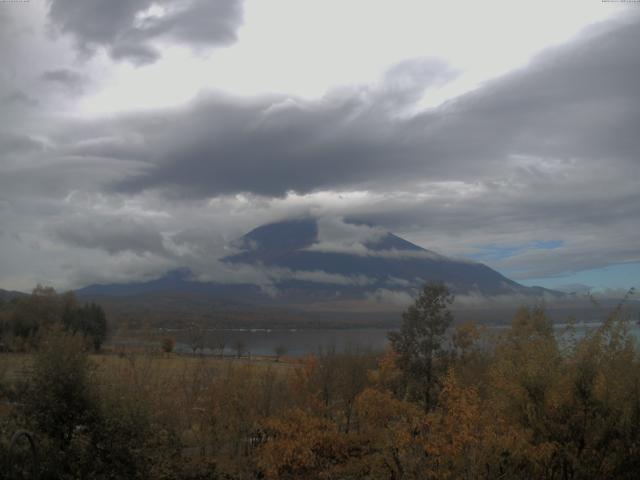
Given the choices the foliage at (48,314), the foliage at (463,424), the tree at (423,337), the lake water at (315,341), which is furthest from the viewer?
the foliage at (48,314)

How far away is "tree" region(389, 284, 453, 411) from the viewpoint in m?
25.4

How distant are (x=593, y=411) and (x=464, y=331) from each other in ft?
48.4

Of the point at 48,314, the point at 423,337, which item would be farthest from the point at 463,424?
the point at 48,314

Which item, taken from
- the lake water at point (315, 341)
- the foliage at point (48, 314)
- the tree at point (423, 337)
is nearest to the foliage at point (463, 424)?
the lake water at point (315, 341)

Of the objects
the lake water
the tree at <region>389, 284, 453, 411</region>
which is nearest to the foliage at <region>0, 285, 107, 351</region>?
the lake water

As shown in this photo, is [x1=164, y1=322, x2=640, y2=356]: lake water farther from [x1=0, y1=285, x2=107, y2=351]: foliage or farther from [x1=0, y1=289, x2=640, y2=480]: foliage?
[x1=0, y1=285, x2=107, y2=351]: foliage

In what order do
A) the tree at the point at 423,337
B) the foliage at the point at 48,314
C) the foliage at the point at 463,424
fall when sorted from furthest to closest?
the foliage at the point at 48,314, the tree at the point at 423,337, the foliage at the point at 463,424

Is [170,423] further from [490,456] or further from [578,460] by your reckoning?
[578,460]

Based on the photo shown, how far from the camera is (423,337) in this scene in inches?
1021

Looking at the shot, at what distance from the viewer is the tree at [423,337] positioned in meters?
25.4

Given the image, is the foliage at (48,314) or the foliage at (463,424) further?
the foliage at (48,314)

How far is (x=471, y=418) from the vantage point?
12.6 meters

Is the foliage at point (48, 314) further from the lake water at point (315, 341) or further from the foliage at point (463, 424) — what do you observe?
the foliage at point (463, 424)

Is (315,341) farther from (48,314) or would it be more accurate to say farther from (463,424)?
(463,424)
